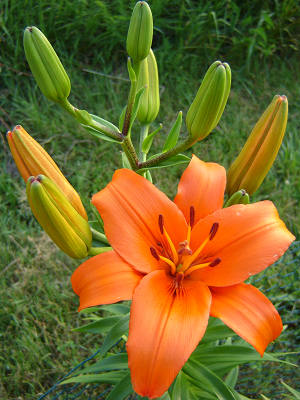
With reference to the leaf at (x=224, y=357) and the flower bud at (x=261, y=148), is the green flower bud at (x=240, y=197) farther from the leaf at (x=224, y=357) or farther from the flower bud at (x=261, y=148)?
the leaf at (x=224, y=357)

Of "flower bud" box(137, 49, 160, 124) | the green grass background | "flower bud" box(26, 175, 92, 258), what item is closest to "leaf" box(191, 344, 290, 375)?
"flower bud" box(26, 175, 92, 258)

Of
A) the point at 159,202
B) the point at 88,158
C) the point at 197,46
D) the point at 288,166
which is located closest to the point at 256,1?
the point at 197,46

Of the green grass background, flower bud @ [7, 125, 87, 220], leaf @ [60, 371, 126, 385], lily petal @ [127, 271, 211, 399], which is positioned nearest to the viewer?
lily petal @ [127, 271, 211, 399]

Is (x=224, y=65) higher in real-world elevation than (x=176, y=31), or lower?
higher

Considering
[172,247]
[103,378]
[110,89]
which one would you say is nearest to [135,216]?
[172,247]

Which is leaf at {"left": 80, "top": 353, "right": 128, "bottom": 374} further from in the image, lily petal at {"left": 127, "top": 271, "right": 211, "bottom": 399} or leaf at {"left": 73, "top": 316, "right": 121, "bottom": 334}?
lily petal at {"left": 127, "top": 271, "right": 211, "bottom": 399}

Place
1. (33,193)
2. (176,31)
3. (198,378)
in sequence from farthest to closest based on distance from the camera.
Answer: (176,31), (198,378), (33,193)

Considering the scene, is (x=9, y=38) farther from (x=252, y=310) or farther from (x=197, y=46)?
(x=252, y=310)
